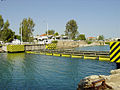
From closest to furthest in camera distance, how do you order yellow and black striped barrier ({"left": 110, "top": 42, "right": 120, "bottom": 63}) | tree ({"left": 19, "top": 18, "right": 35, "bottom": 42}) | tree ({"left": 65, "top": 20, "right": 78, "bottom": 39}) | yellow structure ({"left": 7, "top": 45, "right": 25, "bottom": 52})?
yellow and black striped barrier ({"left": 110, "top": 42, "right": 120, "bottom": 63})
yellow structure ({"left": 7, "top": 45, "right": 25, "bottom": 52})
tree ({"left": 19, "top": 18, "right": 35, "bottom": 42})
tree ({"left": 65, "top": 20, "right": 78, "bottom": 39})

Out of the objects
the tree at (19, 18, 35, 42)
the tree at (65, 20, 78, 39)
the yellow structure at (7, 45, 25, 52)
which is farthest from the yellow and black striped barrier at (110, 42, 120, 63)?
the tree at (65, 20, 78, 39)

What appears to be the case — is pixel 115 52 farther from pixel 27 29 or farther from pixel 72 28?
pixel 72 28

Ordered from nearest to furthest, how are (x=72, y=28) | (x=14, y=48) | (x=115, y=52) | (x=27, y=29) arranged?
(x=115, y=52), (x=14, y=48), (x=27, y=29), (x=72, y=28)

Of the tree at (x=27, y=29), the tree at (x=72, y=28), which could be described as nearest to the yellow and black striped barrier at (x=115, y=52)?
the tree at (x=27, y=29)

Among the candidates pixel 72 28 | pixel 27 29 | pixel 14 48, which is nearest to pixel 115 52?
pixel 14 48

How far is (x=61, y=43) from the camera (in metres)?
80.2

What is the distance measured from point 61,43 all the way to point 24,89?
69635 mm

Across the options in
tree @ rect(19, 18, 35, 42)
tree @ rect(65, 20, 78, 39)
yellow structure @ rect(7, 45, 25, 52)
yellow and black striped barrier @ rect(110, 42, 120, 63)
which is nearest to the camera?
yellow and black striped barrier @ rect(110, 42, 120, 63)

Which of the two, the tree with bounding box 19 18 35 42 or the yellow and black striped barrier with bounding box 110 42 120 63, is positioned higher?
the tree with bounding box 19 18 35 42

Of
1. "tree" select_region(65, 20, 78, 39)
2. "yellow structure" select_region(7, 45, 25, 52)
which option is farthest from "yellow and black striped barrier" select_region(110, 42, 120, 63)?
"tree" select_region(65, 20, 78, 39)

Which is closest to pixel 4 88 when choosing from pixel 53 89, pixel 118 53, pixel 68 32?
pixel 53 89

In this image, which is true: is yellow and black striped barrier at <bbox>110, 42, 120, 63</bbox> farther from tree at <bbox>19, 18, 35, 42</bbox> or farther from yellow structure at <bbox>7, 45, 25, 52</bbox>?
tree at <bbox>19, 18, 35, 42</bbox>

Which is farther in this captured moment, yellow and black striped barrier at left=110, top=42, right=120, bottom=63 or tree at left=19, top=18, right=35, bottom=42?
tree at left=19, top=18, right=35, bottom=42

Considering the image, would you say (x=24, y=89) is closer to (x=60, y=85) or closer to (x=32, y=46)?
(x=60, y=85)
